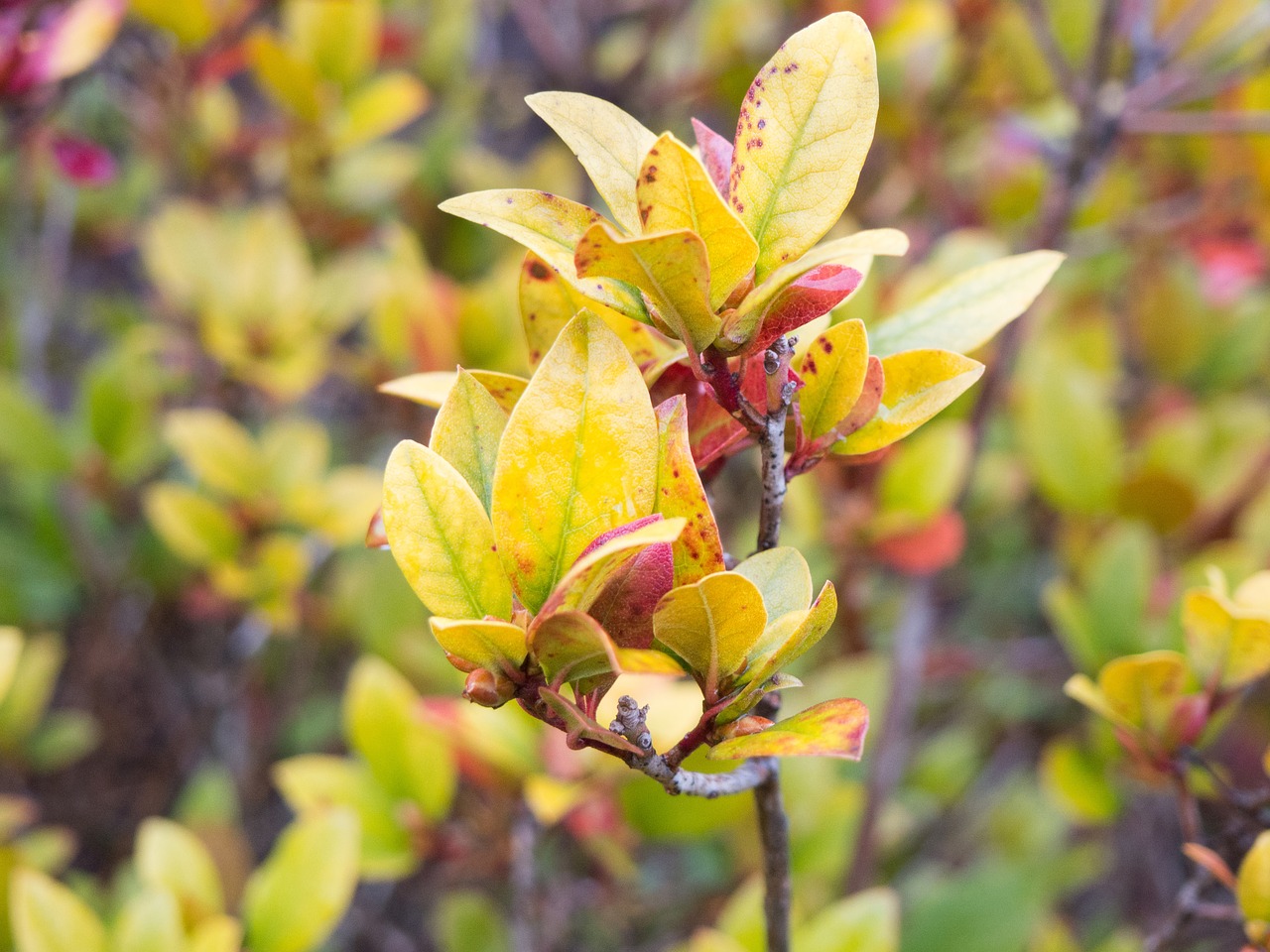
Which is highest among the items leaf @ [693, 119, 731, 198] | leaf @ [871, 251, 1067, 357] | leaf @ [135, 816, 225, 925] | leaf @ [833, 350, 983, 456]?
leaf @ [693, 119, 731, 198]

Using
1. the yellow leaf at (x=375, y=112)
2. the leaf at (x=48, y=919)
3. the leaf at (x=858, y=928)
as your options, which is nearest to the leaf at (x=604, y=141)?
the leaf at (x=858, y=928)

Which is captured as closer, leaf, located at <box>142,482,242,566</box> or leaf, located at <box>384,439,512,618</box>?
leaf, located at <box>384,439,512,618</box>

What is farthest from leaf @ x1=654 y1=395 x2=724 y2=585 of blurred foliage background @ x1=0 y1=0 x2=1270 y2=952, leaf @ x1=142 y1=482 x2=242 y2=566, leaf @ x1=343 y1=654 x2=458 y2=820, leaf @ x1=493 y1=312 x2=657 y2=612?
leaf @ x1=142 y1=482 x2=242 y2=566

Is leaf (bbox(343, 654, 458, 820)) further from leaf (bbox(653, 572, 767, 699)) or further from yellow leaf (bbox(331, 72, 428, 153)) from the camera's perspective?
yellow leaf (bbox(331, 72, 428, 153))

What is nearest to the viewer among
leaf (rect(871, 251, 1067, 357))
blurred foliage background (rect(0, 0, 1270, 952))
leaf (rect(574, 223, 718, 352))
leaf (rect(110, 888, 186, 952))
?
leaf (rect(574, 223, 718, 352))

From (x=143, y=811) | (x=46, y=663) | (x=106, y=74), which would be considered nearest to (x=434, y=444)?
(x=46, y=663)

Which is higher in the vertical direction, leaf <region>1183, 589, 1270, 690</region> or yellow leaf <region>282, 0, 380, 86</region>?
yellow leaf <region>282, 0, 380, 86</region>

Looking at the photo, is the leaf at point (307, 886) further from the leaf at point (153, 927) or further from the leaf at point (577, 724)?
the leaf at point (577, 724)

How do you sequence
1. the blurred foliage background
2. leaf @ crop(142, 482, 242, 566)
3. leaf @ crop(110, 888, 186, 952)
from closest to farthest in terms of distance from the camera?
leaf @ crop(110, 888, 186, 952) < the blurred foliage background < leaf @ crop(142, 482, 242, 566)
